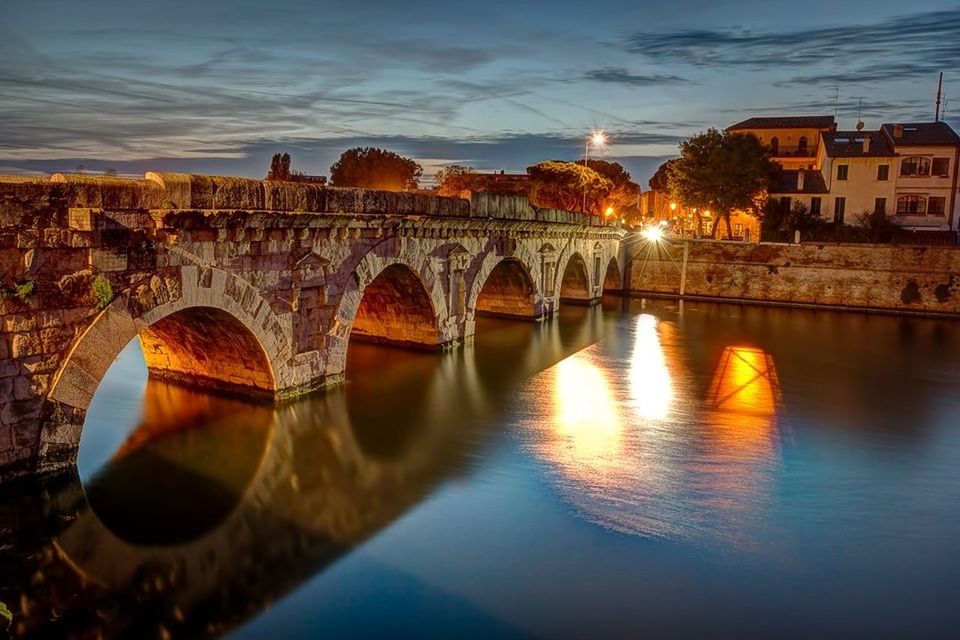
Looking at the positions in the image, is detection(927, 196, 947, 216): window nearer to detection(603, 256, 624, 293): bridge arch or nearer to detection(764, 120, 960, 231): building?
detection(764, 120, 960, 231): building

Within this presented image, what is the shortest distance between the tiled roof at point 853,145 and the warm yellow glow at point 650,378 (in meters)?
24.2

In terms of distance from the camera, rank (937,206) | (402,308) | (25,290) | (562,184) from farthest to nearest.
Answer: (562,184), (937,206), (402,308), (25,290)

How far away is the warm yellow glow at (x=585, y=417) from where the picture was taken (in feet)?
42.8

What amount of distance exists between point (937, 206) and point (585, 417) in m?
36.9

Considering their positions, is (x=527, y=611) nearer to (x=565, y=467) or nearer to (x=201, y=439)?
(x=565, y=467)

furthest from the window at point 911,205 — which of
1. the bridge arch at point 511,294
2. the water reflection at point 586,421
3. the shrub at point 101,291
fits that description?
the shrub at point 101,291

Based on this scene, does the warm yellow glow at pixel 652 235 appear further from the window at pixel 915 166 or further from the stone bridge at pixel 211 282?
the stone bridge at pixel 211 282

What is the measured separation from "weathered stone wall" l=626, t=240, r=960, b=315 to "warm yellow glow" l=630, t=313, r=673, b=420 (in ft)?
40.3

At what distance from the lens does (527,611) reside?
8125 mm

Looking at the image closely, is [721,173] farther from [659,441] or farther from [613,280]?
[659,441]

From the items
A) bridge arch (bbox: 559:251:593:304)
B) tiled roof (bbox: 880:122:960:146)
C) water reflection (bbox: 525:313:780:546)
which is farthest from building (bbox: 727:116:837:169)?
water reflection (bbox: 525:313:780:546)

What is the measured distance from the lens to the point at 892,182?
42.8m

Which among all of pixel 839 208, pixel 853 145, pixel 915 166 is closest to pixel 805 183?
pixel 839 208

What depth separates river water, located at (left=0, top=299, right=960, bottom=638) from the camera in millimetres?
8086
